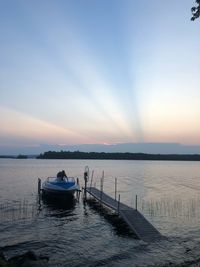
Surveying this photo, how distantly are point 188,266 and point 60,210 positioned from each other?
24.1 m

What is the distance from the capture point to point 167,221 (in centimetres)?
3447

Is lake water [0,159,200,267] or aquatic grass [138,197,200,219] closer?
lake water [0,159,200,267]

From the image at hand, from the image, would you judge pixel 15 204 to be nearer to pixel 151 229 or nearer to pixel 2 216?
pixel 2 216

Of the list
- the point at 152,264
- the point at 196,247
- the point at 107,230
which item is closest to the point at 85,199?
the point at 107,230

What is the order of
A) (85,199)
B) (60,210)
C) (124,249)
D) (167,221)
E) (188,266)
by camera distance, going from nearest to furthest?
(188,266) → (124,249) → (167,221) → (60,210) → (85,199)

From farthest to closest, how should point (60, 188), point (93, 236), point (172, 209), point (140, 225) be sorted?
point (60, 188) < point (172, 209) < point (93, 236) < point (140, 225)

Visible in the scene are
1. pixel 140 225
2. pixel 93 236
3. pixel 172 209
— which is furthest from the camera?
pixel 172 209

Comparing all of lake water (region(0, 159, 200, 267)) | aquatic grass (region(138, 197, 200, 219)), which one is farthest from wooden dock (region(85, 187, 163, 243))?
aquatic grass (region(138, 197, 200, 219))

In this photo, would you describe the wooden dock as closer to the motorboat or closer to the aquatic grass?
the aquatic grass

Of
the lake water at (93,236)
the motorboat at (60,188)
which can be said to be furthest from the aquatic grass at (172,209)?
the motorboat at (60,188)

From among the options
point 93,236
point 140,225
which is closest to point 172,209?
point 140,225

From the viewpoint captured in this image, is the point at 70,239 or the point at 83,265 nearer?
the point at 83,265

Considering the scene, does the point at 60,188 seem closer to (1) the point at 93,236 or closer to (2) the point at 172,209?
(2) the point at 172,209

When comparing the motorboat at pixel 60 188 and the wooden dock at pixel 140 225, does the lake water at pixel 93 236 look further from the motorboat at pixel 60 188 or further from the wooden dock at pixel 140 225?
the motorboat at pixel 60 188
